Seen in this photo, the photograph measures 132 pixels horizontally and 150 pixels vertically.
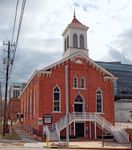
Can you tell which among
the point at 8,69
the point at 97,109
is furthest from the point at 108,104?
the point at 8,69

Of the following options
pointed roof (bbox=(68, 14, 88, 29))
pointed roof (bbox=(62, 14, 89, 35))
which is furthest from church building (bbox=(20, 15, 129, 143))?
pointed roof (bbox=(68, 14, 88, 29))

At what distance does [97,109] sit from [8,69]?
13.6 metres

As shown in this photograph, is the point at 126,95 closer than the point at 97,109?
No

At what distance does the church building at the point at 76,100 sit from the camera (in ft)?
156

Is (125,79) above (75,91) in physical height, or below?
above

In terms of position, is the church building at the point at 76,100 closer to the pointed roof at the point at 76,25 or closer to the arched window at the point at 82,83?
the arched window at the point at 82,83

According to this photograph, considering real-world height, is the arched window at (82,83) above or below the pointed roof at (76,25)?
below

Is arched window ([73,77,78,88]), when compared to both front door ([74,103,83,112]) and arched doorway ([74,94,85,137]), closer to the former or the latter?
arched doorway ([74,94,85,137])

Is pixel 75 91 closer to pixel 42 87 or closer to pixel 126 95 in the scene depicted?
pixel 42 87

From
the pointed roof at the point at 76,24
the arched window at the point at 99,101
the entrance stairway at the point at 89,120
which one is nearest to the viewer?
the entrance stairway at the point at 89,120

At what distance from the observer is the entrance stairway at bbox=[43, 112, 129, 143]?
1777 inches

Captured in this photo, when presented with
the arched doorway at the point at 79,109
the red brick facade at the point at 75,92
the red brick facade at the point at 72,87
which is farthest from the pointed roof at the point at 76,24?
the arched doorway at the point at 79,109

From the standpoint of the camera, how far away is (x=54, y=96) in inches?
1938

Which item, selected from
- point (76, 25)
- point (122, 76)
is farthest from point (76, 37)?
point (122, 76)
